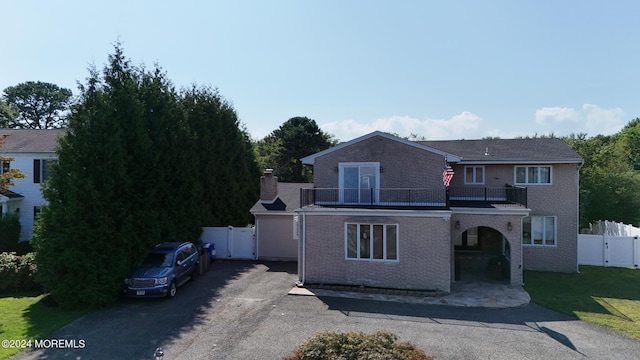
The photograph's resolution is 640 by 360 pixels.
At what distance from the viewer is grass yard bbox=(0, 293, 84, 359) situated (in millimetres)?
11367

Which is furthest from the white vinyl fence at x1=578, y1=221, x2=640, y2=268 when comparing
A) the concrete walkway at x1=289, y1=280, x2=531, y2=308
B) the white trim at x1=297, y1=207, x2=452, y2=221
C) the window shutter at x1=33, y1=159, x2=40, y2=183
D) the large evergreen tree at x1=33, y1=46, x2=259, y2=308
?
the window shutter at x1=33, y1=159, x2=40, y2=183

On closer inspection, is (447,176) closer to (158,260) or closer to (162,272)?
(162,272)

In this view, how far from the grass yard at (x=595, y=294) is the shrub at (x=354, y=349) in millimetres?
8165

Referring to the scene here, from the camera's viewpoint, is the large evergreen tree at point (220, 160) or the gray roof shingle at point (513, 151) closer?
the gray roof shingle at point (513, 151)

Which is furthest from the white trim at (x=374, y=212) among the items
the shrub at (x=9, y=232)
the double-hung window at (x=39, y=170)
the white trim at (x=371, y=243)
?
the double-hung window at (x=39, y=170)

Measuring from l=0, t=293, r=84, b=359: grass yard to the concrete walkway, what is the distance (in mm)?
8263

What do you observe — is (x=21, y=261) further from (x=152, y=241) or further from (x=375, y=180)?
(x=375, y=180)

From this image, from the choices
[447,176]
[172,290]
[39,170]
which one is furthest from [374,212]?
[39,170]

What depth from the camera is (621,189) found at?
2916cm

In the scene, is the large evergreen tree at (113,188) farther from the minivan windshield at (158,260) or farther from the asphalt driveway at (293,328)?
the asphalt driveway at (293,328)

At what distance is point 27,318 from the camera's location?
1284cm

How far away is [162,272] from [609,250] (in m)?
23.1

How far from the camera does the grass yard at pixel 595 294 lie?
12688 mm

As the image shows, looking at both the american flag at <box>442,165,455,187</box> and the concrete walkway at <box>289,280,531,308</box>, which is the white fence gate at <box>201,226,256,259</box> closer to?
the concrete walkway at <box>289,280,531,308</box>
